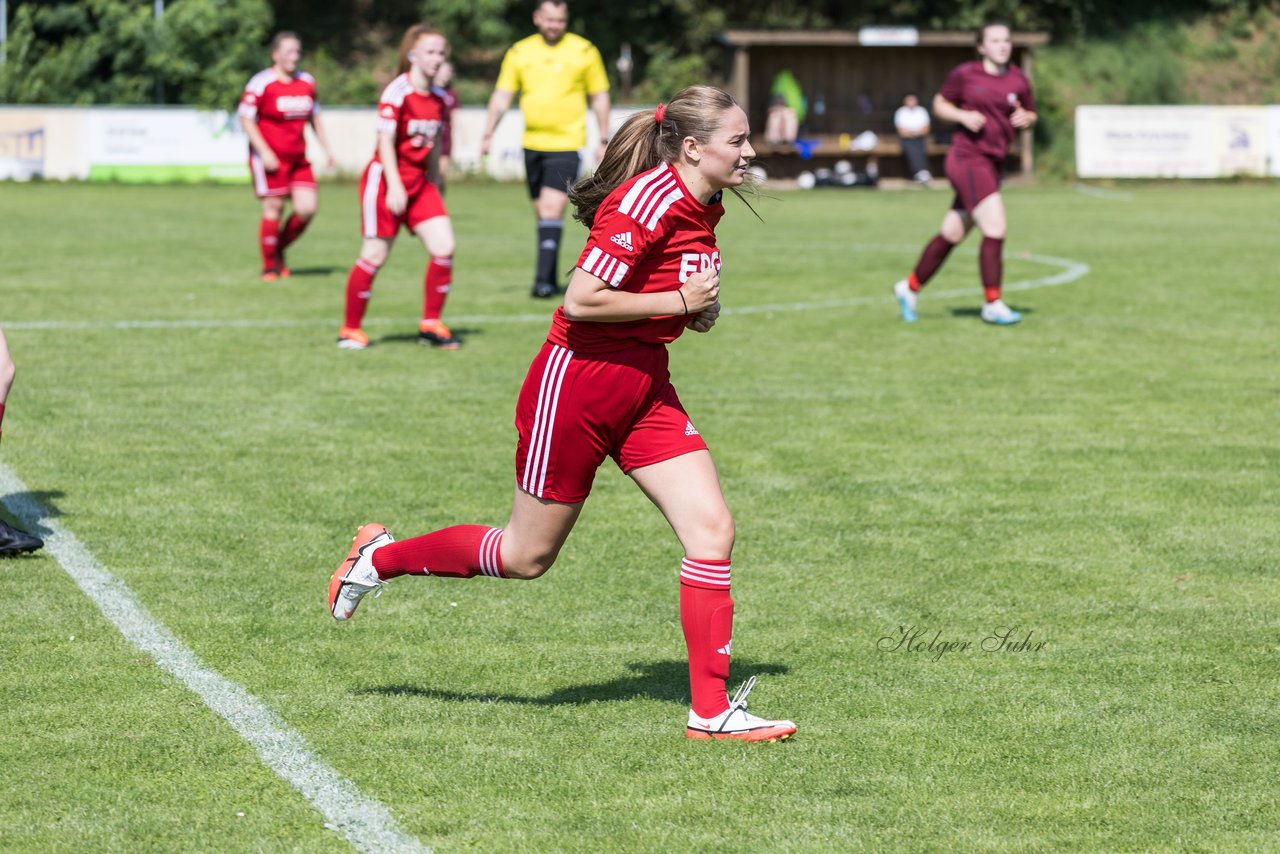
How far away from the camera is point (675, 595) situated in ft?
19.8

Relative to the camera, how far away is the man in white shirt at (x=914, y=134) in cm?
3888

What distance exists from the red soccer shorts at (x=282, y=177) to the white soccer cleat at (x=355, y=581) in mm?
11544

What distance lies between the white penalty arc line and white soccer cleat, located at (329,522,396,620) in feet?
1.26

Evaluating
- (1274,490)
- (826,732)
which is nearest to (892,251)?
(1274,490)

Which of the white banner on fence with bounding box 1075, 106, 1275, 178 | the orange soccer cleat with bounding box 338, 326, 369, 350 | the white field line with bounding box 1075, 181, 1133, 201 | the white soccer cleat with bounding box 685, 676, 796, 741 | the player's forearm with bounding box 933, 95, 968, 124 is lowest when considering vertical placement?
the white field line with bounding box 1075, 181, 1133, 201

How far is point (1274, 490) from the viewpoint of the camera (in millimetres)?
7672

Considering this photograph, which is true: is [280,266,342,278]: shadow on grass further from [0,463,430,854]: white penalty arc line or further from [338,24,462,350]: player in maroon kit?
[0,463,430,854]: white penalty arc line

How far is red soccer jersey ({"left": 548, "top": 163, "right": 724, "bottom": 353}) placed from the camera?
4414mm

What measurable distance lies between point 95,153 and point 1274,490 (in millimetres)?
30782

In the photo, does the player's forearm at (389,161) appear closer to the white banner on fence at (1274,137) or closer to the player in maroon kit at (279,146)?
the player in maroon kit at (279,146)

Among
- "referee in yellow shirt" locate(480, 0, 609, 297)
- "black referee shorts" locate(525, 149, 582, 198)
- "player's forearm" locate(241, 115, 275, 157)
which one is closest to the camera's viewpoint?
"referee in yellow shirt" locate(480, 0, 609, 297)
